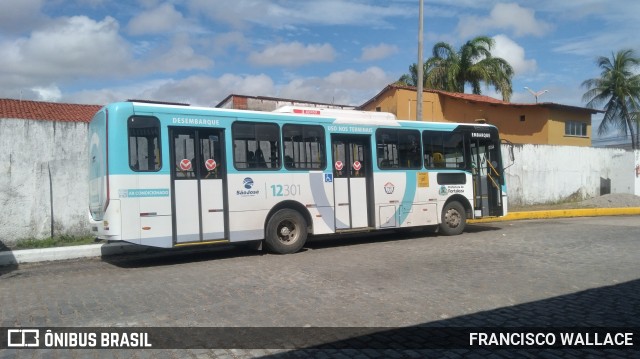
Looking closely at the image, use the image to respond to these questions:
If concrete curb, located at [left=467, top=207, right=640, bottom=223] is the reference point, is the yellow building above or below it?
above

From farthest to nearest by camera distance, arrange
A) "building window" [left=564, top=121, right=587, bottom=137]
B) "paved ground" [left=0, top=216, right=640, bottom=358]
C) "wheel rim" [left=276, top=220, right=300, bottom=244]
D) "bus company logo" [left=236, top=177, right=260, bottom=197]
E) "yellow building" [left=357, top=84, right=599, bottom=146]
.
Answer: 1. "building window" [left=564, top=121, right=587, bottom=137]
2. "yellow building" [left=357, top=84, right=599, bottom=146]
3. "wheel rim" [left=276, top=220, right=300, bottom=244]
4. "bus company logo" [left=236, top=177, right=260, bottom=197]
5. "paved ground" [left=0, top=216, right=640, bottom=358]

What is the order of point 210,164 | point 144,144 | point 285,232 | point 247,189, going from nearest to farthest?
point 144,144 → point 210,164 → point 247,189 → point 285,232

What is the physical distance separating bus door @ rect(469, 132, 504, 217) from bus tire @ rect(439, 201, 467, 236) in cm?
48

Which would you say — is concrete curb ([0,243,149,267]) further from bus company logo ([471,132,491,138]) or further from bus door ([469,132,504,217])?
bus company logo ([471,132,491,138])

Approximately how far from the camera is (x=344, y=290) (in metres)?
6.91

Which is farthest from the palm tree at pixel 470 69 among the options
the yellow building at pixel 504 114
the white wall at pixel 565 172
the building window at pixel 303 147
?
the building window at pixel 303 147

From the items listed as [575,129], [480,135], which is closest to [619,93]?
[575,129]

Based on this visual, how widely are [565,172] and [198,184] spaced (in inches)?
752

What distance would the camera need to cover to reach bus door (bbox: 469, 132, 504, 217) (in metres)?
13.4

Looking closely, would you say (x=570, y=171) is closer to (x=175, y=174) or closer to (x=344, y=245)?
(x=344, y=245)

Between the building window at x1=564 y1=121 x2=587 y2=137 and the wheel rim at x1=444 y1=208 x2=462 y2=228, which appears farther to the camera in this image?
the building window at x1=564 y1=121 x2=587 y2=137

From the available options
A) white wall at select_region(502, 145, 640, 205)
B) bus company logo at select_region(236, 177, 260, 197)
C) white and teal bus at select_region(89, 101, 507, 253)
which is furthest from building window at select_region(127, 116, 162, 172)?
white wall at select_region(502, 145, 640, 205)

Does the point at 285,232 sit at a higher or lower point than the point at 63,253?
higher

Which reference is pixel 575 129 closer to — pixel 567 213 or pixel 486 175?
pixel 567 213
